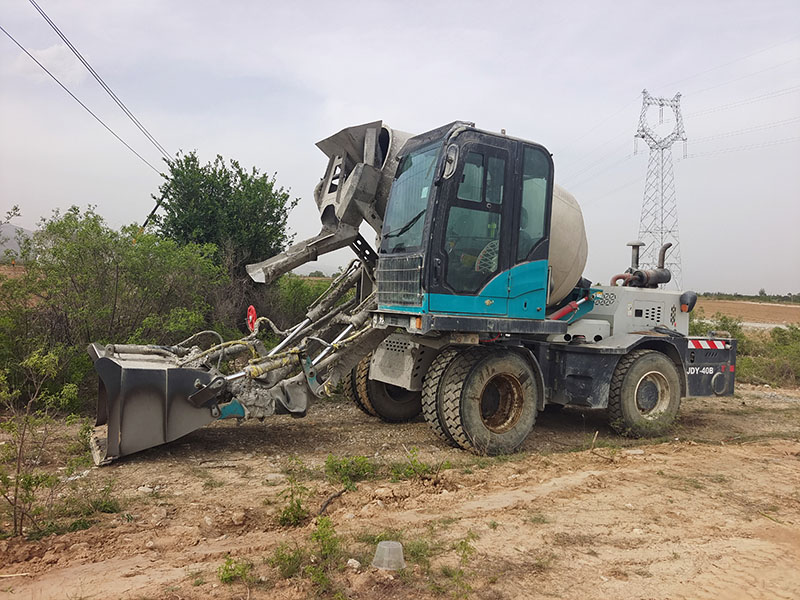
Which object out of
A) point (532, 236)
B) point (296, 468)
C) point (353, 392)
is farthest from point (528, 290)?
point (296, 468)

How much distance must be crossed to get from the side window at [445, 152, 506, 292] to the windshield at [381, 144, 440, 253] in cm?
34

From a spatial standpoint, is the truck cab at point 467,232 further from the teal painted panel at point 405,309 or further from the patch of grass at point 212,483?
the patch of grass at point 212,483

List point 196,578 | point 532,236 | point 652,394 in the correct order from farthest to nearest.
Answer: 1. point 652,394
2. point 532,236
3. point 196,578

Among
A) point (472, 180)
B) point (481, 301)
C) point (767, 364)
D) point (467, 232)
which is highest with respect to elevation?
point (472, 180)

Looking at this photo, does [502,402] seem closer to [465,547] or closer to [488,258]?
[488,258]

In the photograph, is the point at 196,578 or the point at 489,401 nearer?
the point at 196,578

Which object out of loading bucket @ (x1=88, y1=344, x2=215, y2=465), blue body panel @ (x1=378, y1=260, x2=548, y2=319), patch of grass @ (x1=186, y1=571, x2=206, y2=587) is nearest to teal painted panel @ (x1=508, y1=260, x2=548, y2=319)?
blue body panel @ (x1=378, y1=260, x2=548, y2=319)

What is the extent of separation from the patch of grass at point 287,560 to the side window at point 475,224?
3412mm

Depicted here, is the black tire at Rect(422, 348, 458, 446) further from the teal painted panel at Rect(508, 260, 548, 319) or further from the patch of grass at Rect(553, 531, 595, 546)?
the patch of grass at Rect(553, 531, 595, 546)

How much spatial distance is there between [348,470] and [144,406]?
6.82ft

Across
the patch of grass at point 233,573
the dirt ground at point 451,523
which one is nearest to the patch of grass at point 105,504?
the dirt ground at point 451,523

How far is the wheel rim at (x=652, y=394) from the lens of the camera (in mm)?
8117

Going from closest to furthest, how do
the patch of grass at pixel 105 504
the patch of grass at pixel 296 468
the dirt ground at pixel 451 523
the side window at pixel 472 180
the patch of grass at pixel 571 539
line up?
1. the dirt ground at pixel 451 523
2. the patch of grass at pixel 571 539
3. the patch of grass at pixel 105 504
4. the patch of grass at pixel 296 468
5. the side window at pixel 472 180

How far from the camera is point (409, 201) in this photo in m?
6.80
